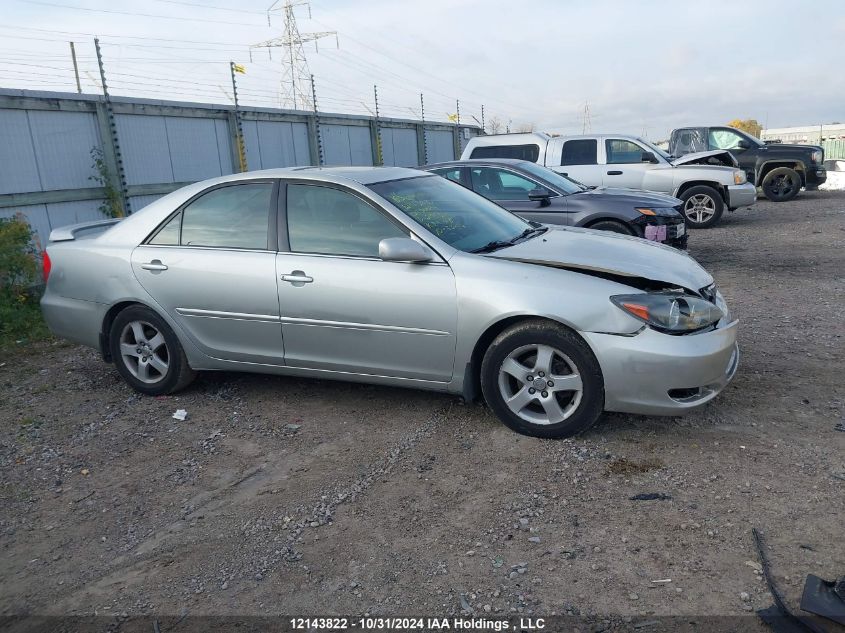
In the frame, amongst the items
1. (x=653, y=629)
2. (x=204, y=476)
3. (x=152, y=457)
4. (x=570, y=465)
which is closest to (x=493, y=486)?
(x=570, y=465)

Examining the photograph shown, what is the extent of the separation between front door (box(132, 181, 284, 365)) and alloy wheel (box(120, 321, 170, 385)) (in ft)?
1.04

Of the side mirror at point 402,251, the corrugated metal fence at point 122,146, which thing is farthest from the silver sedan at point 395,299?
the corrugated metal fence at point 122,146

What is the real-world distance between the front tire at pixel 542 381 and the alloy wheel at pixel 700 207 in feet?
33.5

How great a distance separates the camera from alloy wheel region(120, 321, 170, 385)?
5.11 meters

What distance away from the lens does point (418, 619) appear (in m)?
2.67

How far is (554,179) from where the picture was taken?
9.14 meters

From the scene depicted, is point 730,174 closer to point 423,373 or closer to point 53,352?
point 423,373

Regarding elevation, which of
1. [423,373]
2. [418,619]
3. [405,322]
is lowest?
[418,619]

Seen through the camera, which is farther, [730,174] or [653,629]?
[730,174]

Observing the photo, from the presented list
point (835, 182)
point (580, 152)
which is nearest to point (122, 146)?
point (580, 152)

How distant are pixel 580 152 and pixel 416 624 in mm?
11438

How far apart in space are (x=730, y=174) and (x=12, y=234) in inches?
455

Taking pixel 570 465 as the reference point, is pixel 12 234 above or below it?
above

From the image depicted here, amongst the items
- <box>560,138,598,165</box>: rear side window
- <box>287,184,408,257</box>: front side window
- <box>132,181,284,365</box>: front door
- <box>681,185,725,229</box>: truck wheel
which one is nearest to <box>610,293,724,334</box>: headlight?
<box>287,184,408,257</box>: front side window
